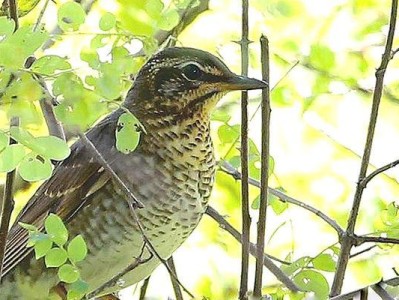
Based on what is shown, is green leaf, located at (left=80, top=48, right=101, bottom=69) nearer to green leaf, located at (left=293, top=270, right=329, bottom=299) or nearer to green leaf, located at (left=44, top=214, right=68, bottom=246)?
green leaf, located at (left=44, top=214, right=68, bottom=246)

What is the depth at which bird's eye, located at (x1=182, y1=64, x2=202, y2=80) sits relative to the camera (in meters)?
1.25

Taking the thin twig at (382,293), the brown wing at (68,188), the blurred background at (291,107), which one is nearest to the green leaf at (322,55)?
the blurred background at (291,107)

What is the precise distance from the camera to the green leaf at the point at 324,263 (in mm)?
1080

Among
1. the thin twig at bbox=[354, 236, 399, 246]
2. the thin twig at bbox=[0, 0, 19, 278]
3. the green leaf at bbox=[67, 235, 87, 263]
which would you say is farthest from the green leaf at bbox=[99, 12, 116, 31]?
the thin twig at bbox=[354, 236, 399, 246]

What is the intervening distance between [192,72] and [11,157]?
0.47 meters

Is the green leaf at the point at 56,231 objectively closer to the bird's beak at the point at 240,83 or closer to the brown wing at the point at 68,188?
the bird's beak at the point at 240,83

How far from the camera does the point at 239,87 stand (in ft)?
3.78

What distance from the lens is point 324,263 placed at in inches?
42.6

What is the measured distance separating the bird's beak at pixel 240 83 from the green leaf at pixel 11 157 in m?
0.27

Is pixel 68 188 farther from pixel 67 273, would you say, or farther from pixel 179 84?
pixel 67 273

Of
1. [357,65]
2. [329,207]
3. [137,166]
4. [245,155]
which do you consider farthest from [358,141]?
[245,155]

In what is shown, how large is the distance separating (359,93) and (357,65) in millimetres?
72

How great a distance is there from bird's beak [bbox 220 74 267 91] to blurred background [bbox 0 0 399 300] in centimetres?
5

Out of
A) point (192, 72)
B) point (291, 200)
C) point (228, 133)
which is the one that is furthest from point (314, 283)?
point (192, 72)
